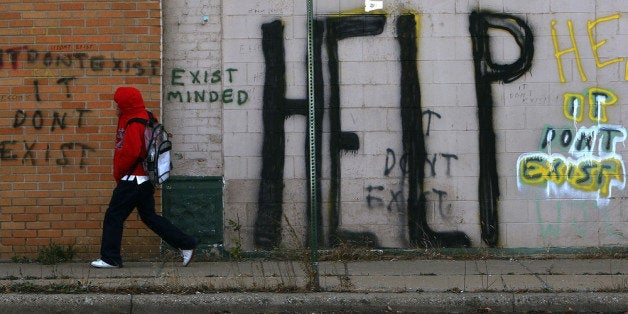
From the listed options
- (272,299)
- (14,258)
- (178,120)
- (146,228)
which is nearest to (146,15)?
(178,120)

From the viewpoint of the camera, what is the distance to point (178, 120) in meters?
9.12

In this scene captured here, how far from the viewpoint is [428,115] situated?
910 centimetres

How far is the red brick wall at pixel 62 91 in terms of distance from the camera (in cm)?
892

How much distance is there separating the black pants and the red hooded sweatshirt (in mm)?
135

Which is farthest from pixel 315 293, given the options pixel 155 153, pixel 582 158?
pixel 582 158

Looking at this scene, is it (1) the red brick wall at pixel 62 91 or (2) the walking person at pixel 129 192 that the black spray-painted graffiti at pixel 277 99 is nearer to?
(1) the red brick wall at pixel 62 91

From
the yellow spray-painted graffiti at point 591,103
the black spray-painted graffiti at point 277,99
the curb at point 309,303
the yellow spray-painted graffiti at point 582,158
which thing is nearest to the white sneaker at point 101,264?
the curb at point 309,303

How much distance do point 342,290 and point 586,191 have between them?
3066mm

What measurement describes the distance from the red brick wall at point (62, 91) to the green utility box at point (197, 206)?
64 cm

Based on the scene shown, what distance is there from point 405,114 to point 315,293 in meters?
2.50

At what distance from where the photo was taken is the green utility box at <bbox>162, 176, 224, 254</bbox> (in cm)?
912

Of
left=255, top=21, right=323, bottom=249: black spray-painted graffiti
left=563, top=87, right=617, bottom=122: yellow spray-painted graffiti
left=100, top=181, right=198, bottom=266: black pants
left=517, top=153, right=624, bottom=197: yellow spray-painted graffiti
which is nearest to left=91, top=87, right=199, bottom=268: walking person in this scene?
left=100, top=181, right=198, bottom=266: black pants

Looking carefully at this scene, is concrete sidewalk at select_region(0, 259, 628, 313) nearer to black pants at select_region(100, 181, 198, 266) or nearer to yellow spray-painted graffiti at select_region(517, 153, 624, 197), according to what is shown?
black pants at select_region(100, 181, 198, 266)

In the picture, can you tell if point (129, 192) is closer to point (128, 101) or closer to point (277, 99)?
point (128, 101)
